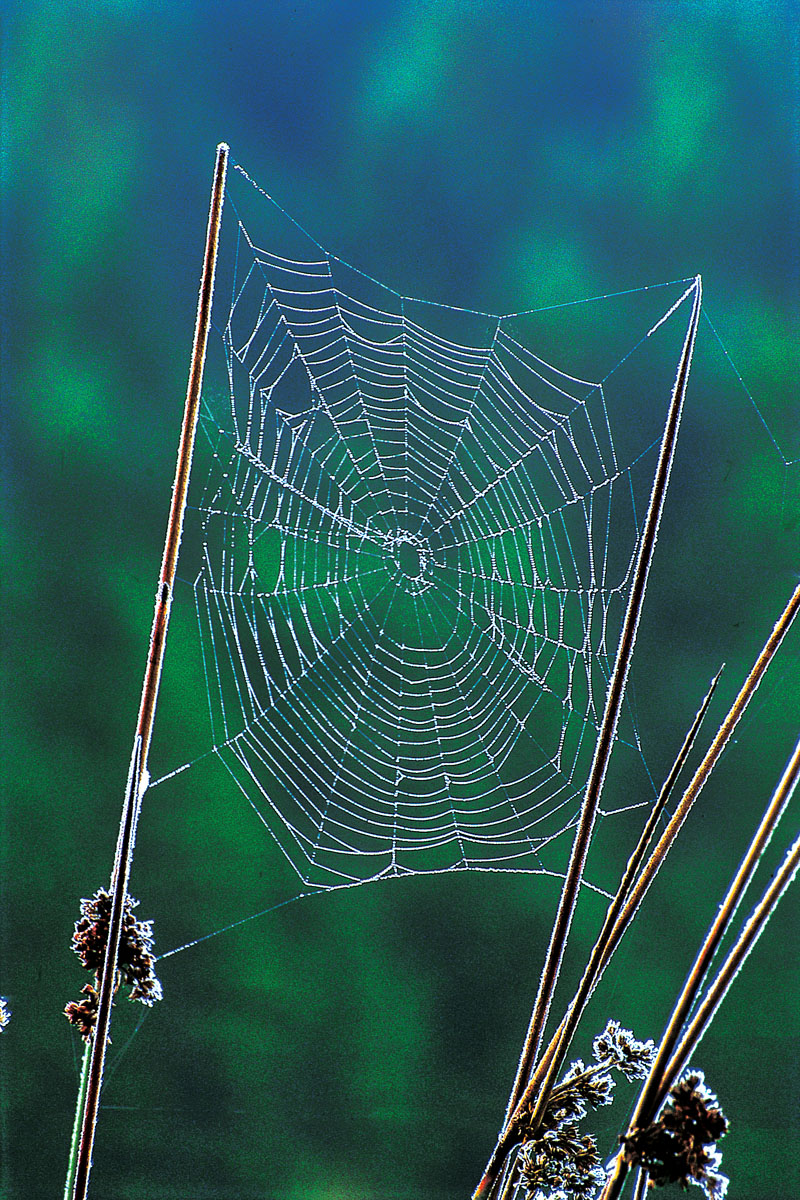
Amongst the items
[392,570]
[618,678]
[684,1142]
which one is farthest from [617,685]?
[392,570]

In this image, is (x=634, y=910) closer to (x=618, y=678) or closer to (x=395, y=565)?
(x=618, y=678)

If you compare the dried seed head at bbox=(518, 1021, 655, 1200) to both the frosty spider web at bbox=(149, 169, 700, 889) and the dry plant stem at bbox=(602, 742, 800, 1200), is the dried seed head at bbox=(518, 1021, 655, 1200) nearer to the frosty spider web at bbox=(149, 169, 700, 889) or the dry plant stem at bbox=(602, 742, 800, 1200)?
the dry plant stem at bbox=(602, 742, 800, 1200)

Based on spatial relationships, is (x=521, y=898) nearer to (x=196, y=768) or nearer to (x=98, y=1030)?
(x=196, y=768)

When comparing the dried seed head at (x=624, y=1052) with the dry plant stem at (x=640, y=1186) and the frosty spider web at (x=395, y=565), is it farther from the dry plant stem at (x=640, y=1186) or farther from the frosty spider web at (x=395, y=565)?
the frosty spider web at (x=395, y=565)

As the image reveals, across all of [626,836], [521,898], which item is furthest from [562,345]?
[521,898]

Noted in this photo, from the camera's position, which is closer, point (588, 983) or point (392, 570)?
point (588, 983)

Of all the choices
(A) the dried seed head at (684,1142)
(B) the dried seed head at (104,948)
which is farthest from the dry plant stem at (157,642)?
(A) the dried seed head at (684,1142)

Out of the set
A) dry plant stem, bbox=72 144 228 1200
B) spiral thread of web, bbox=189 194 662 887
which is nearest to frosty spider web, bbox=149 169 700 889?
spiral thread of web, bbox=189 194 662 887
